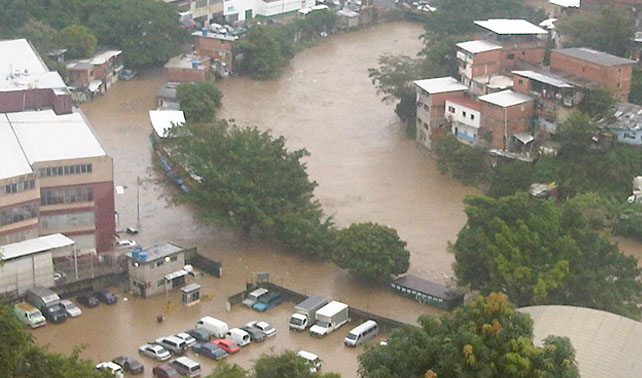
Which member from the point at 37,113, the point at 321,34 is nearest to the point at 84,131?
the point at 37,113

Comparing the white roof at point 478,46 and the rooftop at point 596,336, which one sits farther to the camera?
the white roof at point 478,46

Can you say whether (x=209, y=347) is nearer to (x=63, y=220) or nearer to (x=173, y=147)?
(x=63, y=220)

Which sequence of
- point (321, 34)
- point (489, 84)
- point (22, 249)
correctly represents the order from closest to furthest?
1. point (22, 249)
2. point (489, 84)
3. point (321, 34)

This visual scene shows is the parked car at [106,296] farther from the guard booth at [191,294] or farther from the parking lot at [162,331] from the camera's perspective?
the guard booth at [191,294]

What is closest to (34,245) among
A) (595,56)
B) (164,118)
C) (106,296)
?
(106,296)

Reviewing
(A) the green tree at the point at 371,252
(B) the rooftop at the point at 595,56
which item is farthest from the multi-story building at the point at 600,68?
(A) the green tree at the point at 371,252

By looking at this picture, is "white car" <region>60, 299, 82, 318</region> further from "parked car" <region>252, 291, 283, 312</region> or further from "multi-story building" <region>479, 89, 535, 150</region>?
"multi-story building" <region>479, 89, 535, 150</region>

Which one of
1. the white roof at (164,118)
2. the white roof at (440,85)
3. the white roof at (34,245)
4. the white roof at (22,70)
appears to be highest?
the white roof at (22,70)
